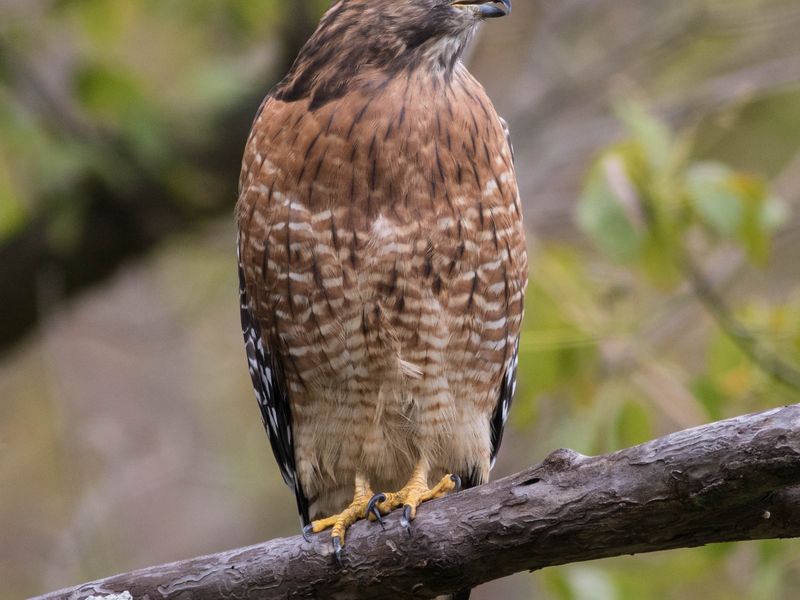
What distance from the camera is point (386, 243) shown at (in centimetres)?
383

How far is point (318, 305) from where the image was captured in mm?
3920

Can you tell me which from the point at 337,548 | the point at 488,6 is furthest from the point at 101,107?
the point at 337,548

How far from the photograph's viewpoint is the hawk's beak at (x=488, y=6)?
3.78 metres

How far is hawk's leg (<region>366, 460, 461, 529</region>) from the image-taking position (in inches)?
144

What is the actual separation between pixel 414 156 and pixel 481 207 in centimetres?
26

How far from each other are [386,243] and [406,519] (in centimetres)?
86

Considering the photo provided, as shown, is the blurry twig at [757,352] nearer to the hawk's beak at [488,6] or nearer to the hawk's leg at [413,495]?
the hawk's leg at [413,495]

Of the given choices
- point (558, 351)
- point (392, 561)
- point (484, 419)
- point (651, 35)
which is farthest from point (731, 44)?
point (392, 561)

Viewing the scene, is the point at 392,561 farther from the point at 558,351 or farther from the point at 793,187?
A: the point at 793,187

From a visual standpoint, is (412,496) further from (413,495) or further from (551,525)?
(551,525)

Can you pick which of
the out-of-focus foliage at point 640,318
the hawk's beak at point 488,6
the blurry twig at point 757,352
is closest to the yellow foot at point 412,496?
the out-of-focus foliage at point 640,318

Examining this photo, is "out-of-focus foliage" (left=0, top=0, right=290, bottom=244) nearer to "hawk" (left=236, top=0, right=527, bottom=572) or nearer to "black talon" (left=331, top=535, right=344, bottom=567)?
"hawk" (left=236, top=0, right=527, bottom=572)

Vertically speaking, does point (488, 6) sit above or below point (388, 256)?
above

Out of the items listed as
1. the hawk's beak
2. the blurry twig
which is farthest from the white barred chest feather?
the blurry twig
